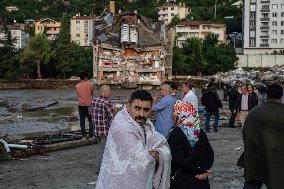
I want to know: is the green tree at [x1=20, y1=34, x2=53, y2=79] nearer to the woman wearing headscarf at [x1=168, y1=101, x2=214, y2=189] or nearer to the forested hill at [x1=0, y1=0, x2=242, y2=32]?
the forested hill at [x1=0, y1=0, x2=242, y2=32]

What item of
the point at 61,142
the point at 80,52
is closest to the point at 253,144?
the point at 61,142

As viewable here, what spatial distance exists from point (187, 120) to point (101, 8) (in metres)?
123

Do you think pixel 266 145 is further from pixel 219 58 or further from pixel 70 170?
pixel 219 58

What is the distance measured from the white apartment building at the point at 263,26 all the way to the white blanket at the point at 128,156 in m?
103

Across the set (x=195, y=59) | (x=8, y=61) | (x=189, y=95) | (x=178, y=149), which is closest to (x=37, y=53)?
(x=8, y=61)

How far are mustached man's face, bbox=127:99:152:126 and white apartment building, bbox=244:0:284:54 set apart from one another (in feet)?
338

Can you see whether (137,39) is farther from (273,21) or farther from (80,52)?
(273,21)

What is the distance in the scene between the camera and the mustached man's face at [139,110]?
5139 millimetres

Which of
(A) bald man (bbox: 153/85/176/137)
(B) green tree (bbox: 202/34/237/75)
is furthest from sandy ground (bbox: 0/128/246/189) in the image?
(B) green tree (bbox: 202/34/237/75)

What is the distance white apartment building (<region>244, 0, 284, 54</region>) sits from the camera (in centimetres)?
10694

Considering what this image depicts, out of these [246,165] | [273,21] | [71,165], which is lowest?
[71,165]

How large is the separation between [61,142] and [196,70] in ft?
270

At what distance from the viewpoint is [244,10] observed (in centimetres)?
10944

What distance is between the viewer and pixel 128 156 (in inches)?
196
